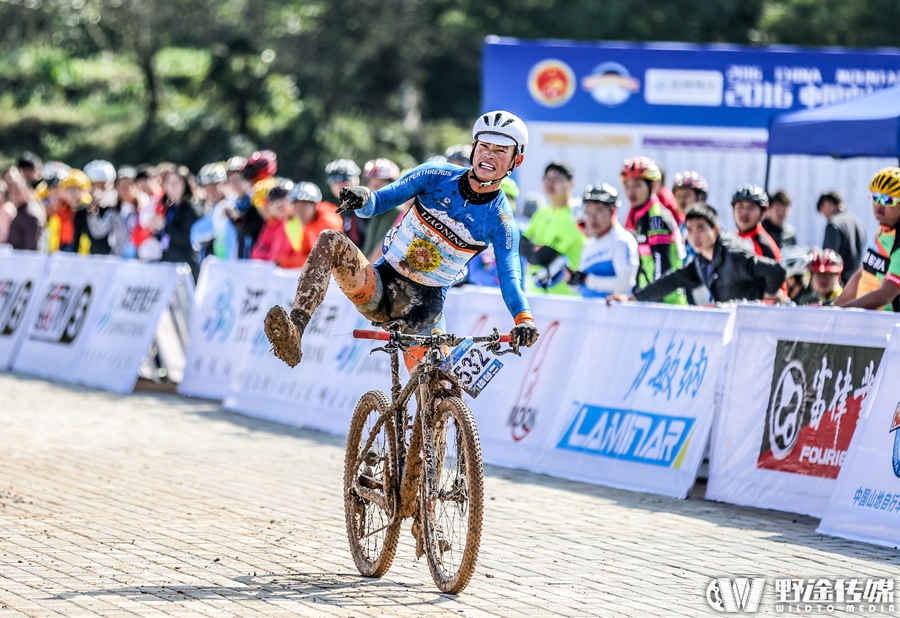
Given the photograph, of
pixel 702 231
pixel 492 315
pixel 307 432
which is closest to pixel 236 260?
pixel 307 432

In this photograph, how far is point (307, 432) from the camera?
43.2 ft

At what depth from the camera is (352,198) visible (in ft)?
21.0

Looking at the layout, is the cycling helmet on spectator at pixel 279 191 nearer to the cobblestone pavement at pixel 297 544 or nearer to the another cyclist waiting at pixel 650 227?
the cobblestone pavement at pixel 297 544

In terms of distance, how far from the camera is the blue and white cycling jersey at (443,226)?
699 centimetres

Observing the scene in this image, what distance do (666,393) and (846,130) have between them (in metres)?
4.38

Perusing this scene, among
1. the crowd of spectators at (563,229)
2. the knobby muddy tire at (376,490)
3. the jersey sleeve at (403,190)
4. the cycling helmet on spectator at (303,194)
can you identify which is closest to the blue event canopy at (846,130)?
the crowd of spectators at (563,229)

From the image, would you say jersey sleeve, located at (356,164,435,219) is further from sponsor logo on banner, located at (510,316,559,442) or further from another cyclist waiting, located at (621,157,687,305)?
another cyclist waiting, located at (621,157,687,305)

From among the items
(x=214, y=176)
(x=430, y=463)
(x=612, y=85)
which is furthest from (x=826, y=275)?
(x=612, y=85)

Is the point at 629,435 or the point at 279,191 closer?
the point at 629,435

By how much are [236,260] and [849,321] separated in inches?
320

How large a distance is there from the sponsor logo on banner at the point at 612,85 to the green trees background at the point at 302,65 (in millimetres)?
14693

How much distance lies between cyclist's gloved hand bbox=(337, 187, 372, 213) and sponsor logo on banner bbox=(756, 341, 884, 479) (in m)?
3.96

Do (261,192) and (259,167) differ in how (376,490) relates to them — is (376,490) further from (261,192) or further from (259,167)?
(259,167)

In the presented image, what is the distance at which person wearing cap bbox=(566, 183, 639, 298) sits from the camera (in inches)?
455
